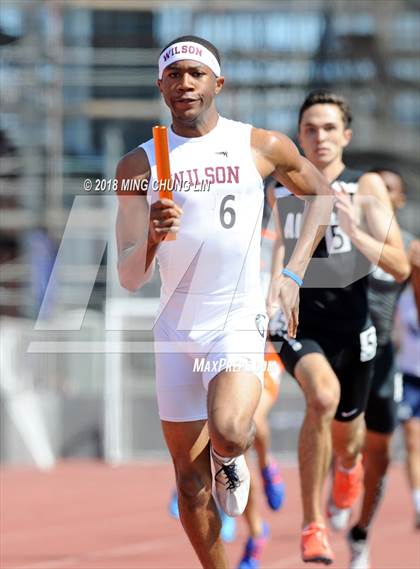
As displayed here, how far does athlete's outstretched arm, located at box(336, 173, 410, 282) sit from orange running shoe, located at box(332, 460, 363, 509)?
1.23 metres

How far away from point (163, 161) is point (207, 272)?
2.20ft

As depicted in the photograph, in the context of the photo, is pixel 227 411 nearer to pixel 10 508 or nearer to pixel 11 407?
pixel 10 508

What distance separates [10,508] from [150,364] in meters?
5.62

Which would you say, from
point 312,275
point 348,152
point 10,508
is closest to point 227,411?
point 312,275

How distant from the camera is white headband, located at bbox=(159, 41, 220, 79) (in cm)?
648

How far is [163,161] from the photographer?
6094 millimetres

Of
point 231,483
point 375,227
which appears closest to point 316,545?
point 231,483

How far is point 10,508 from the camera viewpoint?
13.4 meters

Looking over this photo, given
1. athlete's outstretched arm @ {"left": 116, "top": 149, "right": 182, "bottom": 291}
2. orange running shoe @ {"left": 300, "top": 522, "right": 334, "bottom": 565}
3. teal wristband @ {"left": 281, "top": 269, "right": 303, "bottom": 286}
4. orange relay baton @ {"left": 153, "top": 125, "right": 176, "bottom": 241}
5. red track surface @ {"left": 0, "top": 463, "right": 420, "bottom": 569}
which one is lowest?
red track surface @ {"left": 0, "top": 463, "right": 420, "bottom": 569}

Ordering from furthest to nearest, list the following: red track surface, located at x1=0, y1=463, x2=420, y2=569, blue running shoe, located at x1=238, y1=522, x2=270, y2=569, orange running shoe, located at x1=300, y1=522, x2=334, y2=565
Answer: red track surface, located at x1=0, y1=463, x2=420, y2=569, blue running shoe, located at x1=238, y1=522, x2=270, y2=569, orange running shoe, located at x1=300, y1=522, x2=334, y2=565

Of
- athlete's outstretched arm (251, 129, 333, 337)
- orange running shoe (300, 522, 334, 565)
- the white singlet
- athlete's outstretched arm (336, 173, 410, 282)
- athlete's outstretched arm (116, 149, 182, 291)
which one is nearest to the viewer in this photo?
athlete's outstretched arm (116, 149, 182, 291)

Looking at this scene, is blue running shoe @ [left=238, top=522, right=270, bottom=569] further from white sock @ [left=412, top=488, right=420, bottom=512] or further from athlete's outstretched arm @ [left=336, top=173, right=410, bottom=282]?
white sock @ [left=412, top=488, right=420, bottom=512]

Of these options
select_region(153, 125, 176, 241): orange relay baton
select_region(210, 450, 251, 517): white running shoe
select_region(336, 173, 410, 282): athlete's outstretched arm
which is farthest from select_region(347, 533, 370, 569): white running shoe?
select_region(153, 125, 176, 241): orange relay baton

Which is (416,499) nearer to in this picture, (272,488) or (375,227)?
(272,488)
